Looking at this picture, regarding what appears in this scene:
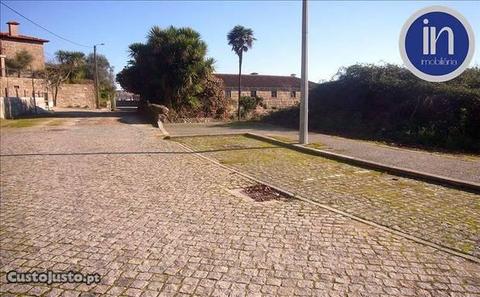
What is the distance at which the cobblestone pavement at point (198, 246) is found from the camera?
3283 mm

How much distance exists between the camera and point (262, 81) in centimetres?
5447

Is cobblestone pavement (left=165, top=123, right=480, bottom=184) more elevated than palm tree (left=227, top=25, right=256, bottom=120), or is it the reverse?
palm tree (left=227, top=25, right=256, bottom=120)

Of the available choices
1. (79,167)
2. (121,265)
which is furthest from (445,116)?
(121,265)

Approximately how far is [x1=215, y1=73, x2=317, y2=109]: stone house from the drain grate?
4453cm

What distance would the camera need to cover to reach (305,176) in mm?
7691

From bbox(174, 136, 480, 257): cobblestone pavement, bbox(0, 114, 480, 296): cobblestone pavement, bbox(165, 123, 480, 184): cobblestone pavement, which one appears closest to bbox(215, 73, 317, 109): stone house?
bbox(165, 123, 480, 184): cobblestone pavement

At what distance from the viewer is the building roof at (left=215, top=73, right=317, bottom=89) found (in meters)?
52.8

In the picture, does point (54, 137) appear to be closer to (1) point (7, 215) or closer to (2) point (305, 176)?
(1) point (7, 215)

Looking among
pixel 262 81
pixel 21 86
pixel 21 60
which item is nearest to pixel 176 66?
pixel 21 86

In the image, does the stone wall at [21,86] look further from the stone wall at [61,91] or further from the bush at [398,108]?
the bush at [398,108]

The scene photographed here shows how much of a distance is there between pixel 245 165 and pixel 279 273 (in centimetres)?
548

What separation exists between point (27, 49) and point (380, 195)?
58975 mm

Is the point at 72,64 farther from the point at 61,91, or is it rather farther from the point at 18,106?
the point at 18,106

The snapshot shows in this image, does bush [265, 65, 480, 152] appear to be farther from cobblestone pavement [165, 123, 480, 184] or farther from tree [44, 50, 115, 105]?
tree [44, 50, 115, 105]
